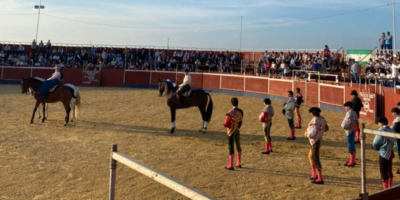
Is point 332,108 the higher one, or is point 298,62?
point 298,62

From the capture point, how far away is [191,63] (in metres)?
29.8

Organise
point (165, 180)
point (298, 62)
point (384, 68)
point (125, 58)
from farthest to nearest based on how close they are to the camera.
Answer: point (125, 58) < point (298, 62) < point (384, 68) < point (165, 180)

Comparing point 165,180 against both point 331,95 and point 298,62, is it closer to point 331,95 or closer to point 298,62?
point 331,95

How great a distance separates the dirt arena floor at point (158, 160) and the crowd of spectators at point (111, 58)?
15.7 meters

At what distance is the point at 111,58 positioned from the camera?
30969 millimetres

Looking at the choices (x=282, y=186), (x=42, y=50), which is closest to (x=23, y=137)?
(x=282, y=186)

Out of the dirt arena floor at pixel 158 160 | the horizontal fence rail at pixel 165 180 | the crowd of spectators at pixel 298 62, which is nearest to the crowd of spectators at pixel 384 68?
the crowd of spectators at pixel 298 62

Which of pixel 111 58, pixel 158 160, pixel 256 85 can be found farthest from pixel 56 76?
pixel 111 58

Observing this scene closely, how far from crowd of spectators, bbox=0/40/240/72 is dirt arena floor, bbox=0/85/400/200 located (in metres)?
15.7

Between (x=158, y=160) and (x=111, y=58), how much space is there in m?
24.6

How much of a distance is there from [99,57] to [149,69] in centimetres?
484

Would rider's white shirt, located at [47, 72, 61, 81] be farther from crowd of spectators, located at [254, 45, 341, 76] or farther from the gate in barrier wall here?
crowd of spectators, located at [254, 45, 341, 76]

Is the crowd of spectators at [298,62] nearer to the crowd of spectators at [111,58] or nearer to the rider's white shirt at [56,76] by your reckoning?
the crowd of spectators at [111,58]

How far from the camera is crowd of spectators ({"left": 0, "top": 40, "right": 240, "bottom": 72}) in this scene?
97.1ft
